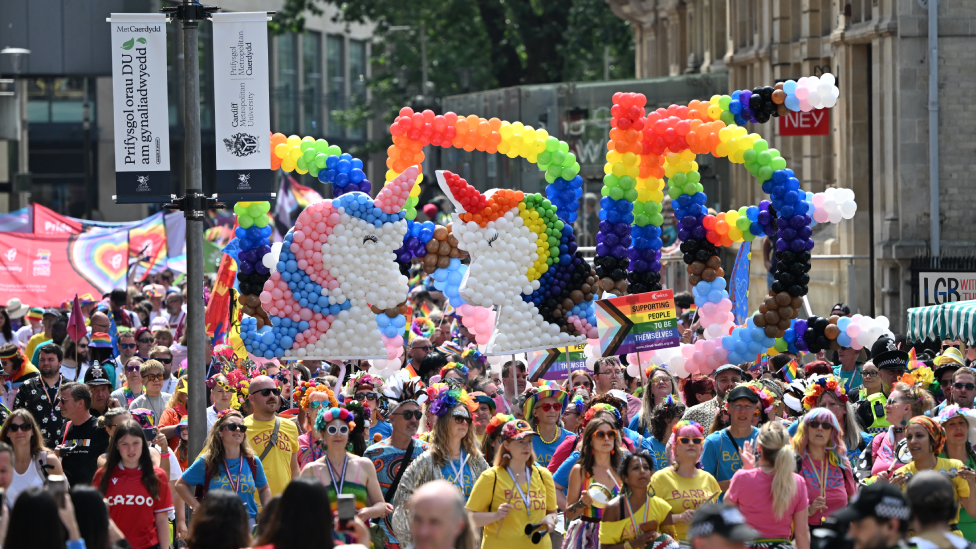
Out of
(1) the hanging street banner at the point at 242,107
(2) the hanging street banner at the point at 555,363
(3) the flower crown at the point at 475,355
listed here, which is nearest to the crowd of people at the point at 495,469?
(1) the hanging street banner at the point at 242,107

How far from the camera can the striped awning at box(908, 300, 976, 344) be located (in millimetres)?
12995

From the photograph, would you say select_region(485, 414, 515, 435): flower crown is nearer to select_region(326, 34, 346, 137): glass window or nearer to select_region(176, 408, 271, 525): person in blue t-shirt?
select_region(176, 408, 271, 525): person in blue t-shirt

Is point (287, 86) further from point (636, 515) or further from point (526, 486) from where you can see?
point (636, 515)

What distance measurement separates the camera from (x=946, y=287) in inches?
635

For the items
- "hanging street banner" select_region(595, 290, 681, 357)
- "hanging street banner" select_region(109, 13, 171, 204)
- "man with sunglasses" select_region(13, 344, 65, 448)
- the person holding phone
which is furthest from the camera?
"hanging street banner" select_region(595, 290, 681, 357)

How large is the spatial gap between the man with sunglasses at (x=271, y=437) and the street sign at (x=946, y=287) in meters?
9.26

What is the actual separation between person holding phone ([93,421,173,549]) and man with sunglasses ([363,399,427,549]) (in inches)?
48.7

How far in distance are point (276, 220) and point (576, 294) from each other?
42.4 ft

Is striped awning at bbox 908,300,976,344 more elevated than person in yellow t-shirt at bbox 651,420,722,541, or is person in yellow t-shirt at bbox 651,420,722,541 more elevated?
striped awning at bbox 908,300,976,344

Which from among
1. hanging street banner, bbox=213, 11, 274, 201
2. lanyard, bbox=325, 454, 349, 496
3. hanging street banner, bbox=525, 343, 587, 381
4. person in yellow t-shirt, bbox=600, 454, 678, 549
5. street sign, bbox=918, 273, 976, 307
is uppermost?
hanging street banner, bbox=213, 11, 274, 201

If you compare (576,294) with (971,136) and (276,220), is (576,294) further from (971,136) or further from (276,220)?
(276,220)

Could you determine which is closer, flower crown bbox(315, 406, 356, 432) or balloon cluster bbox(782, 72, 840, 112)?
flower crown bbox(315, 406, 356, 432)

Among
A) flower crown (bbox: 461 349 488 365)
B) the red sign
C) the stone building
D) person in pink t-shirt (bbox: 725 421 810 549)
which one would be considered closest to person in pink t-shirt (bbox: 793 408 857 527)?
person in pink t-shirt (bbox: 725 421 810 549)

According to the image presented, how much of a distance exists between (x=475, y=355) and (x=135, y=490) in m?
6.45
